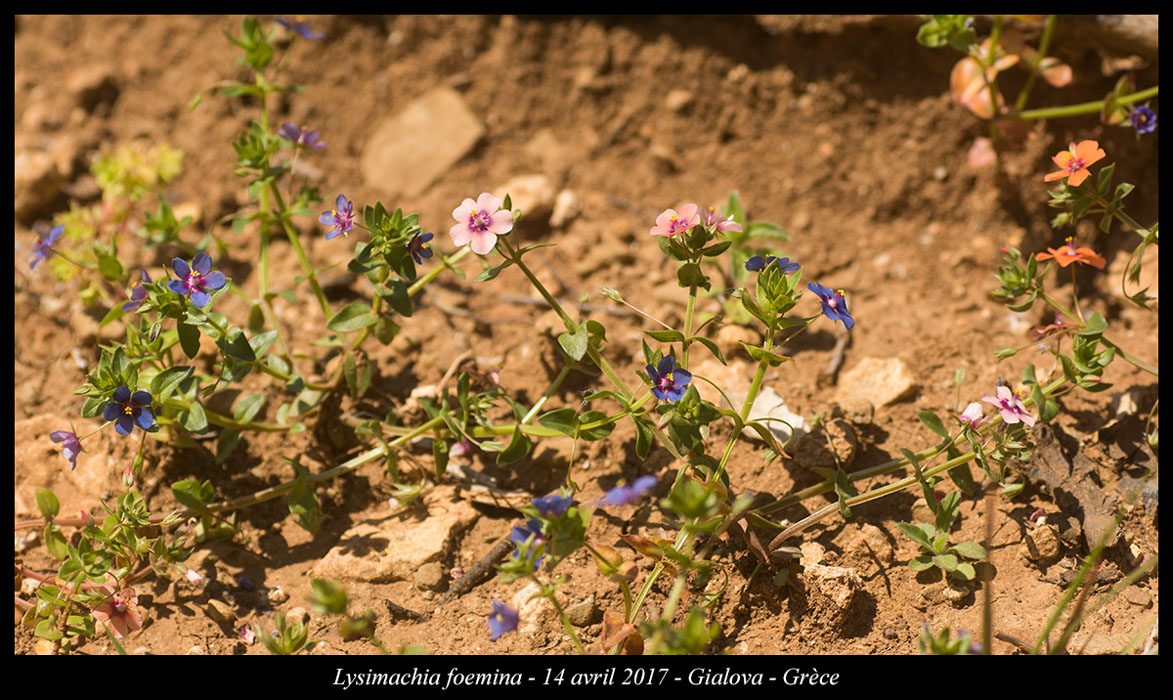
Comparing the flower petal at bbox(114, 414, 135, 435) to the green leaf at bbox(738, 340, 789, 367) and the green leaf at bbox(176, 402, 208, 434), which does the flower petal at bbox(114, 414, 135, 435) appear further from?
the green leaf at bbox(738, 340, 789, 367)

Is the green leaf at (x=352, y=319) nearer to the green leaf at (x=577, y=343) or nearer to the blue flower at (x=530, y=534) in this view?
the green leaf at (x=577, y=343)

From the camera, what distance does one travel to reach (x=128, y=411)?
9.50 ft

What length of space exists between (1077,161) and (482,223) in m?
2.05

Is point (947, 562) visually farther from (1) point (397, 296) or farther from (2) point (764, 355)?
(1) point (397, 296)

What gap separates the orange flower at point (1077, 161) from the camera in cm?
312

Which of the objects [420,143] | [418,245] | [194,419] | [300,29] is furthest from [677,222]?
[420,143]

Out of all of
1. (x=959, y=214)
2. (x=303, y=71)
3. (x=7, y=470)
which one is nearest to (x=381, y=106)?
(x=303, y=71)

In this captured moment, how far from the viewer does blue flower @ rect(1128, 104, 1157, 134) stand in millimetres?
3564

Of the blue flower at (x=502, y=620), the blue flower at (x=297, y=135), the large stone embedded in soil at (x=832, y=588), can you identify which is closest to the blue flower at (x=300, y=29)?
the blue flower at (x=297, y=135)

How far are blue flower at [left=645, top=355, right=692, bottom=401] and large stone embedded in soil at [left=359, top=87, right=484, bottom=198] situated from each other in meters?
2.00

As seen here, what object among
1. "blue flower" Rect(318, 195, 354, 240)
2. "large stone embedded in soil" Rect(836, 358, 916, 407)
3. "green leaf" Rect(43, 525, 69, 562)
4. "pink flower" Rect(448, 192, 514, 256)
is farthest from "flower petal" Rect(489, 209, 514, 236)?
"green leaf" Rect(43, 525, 69, 562)

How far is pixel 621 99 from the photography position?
15.5ft

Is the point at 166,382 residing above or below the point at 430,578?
above

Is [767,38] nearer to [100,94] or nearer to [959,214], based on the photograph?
[959,214]
